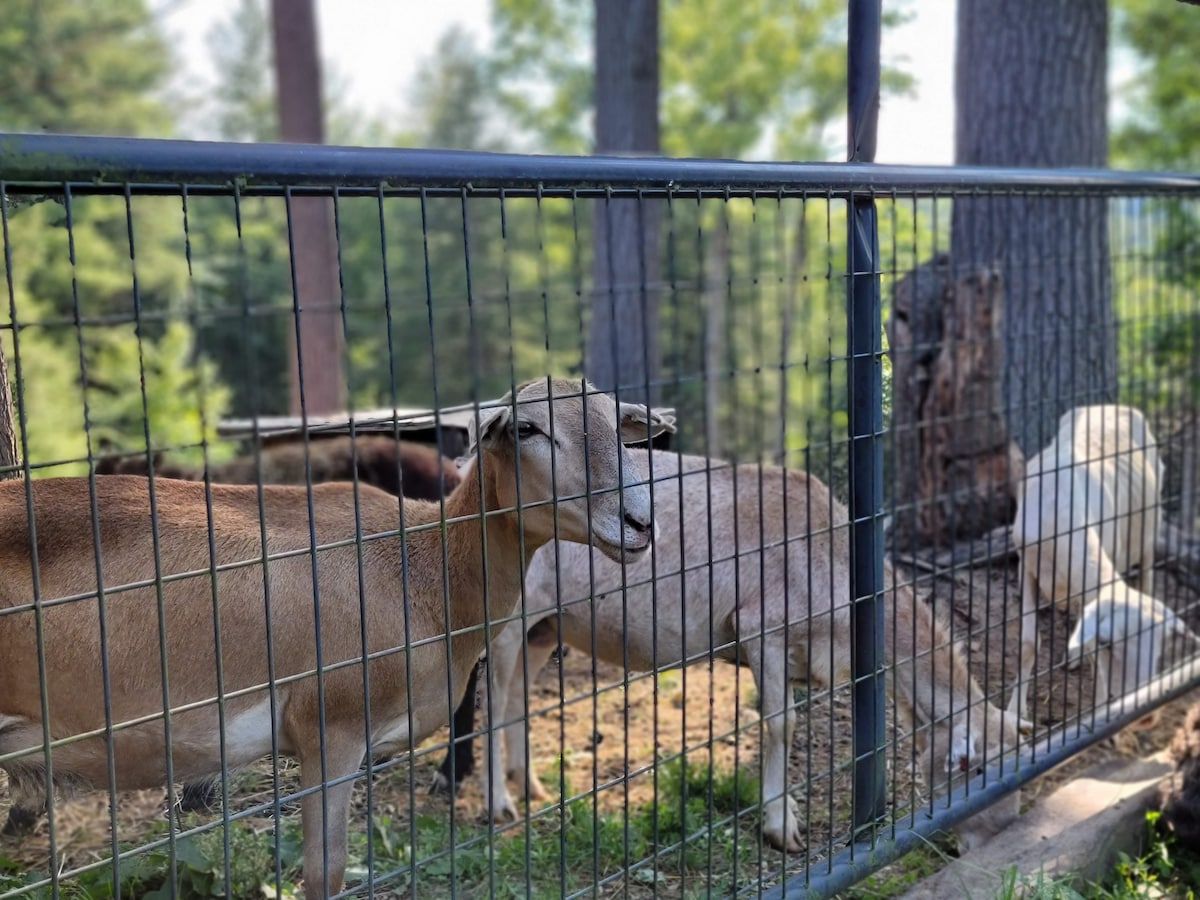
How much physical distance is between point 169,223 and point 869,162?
21.0 metres

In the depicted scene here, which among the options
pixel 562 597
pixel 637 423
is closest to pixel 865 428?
pixel 637 423

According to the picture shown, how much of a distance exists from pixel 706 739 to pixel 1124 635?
2162mm

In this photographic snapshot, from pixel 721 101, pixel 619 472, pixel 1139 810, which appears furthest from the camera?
pixel 721 101

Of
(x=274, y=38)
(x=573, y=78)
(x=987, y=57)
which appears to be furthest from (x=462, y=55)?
(x=987, y=57)

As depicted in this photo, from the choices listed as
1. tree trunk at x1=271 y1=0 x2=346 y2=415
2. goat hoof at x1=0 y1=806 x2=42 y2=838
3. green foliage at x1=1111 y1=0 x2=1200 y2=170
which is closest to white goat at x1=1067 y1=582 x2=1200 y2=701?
goat hoof at x1=0 y1=806 x2=42 y2=838

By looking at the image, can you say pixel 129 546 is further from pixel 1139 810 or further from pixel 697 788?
pixel 1139 810

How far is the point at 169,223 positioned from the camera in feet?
72.3

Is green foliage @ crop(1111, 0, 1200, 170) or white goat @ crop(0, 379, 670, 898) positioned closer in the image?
white goat @ crop(0, 379, 670, 898)

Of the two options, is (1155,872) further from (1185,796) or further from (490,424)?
(490,424)

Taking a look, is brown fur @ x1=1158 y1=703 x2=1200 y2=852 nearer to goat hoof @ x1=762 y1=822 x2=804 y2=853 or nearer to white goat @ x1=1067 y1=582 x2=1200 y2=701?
white goat @ x1=1067 y1=582 x2=1200 y2=701

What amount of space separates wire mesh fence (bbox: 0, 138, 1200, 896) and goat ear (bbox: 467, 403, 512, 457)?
0.5 inches

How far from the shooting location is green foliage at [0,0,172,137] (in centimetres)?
1950

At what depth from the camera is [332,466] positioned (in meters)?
8.20

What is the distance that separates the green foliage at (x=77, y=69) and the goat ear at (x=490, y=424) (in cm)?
1890
